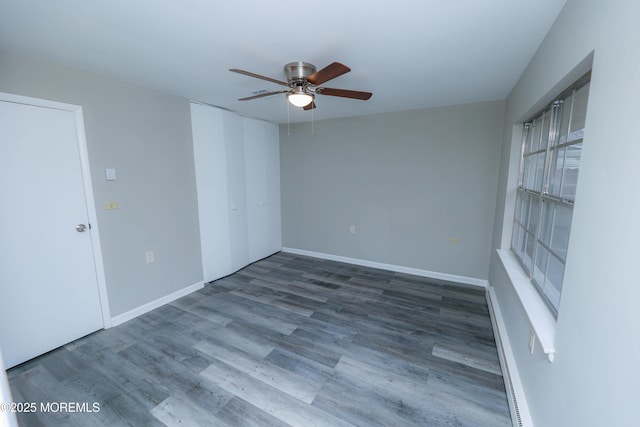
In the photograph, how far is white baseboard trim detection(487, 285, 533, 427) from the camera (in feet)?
4.94

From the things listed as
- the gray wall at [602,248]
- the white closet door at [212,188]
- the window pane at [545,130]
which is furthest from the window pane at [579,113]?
the white closet door at [212,188]

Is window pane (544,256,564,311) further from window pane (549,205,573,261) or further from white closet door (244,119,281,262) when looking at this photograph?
white closet door (244,119,281,262)

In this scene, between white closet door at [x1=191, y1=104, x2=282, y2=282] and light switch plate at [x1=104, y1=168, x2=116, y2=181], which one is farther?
white closet door at [x1=191, y1=104, x2=282, y2=282]

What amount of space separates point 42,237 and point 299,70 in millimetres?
2541

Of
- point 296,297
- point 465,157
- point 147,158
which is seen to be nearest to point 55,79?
point 147,158

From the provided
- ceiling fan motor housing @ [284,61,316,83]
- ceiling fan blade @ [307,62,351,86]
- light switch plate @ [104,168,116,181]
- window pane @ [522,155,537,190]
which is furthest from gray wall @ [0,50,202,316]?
window pane @ [522,155,537,190]

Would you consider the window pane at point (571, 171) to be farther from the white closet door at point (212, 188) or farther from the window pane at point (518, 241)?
the white closet door at point (212, 188)

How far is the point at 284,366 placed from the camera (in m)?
2.06

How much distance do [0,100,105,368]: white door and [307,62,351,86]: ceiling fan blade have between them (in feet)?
7.13

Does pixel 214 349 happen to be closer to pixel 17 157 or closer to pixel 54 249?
pixel 54 249

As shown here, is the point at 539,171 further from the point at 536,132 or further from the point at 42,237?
the point at 42,237

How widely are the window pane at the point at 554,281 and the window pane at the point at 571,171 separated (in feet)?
1.33

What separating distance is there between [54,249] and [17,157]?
0.78 metres

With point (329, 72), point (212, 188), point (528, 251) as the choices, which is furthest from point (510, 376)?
point (212, 188)
